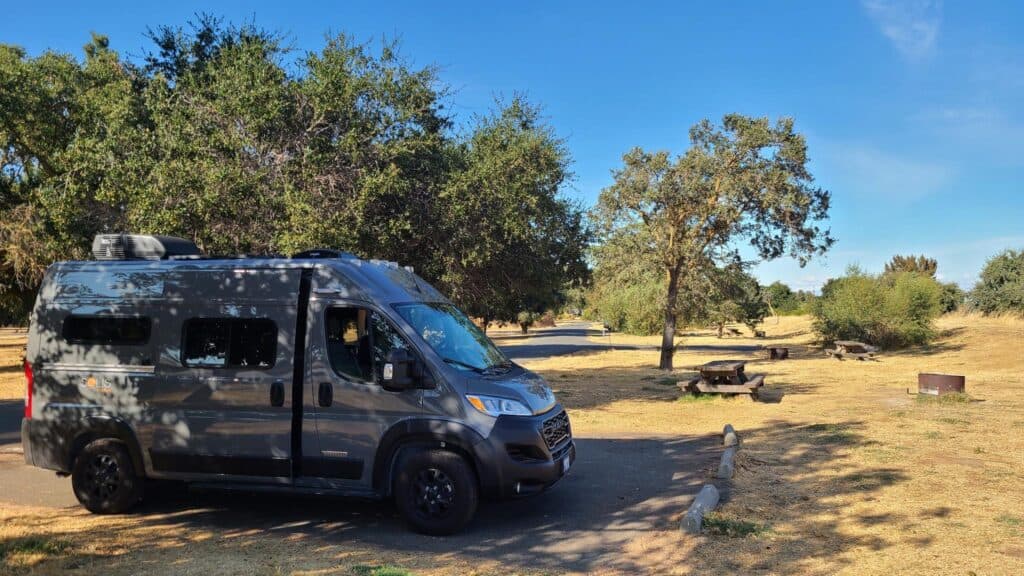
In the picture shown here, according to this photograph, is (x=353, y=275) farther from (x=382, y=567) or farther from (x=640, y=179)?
(x=640, y=179)

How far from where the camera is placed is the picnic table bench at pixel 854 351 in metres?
30.7

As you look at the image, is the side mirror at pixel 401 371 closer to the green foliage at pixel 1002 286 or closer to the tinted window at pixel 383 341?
the tinted window at pixel 383 341

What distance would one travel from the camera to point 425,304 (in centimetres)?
712

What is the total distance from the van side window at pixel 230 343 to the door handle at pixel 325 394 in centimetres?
57

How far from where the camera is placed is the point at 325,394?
6.38 meters

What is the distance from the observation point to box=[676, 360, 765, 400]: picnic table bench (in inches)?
643

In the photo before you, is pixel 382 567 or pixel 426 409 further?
pixel 426 409

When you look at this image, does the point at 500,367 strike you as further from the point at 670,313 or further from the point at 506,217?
the point at 670,313

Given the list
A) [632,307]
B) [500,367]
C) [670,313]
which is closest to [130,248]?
[500,367]

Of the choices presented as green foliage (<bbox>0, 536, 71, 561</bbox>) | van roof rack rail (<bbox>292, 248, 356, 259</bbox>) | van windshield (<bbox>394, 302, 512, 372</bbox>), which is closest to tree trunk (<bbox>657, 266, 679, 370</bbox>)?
van windshield (<bbox>394, 302, 512, 372</bbox>)

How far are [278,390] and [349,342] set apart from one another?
0.79 metres

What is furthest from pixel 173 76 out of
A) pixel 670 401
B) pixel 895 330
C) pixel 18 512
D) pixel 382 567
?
pixel 895 330

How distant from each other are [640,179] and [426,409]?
68.4 ft

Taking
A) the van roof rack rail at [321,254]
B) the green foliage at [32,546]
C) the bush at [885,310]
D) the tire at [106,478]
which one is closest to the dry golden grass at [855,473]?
the van roof rack rail at [321,254]
